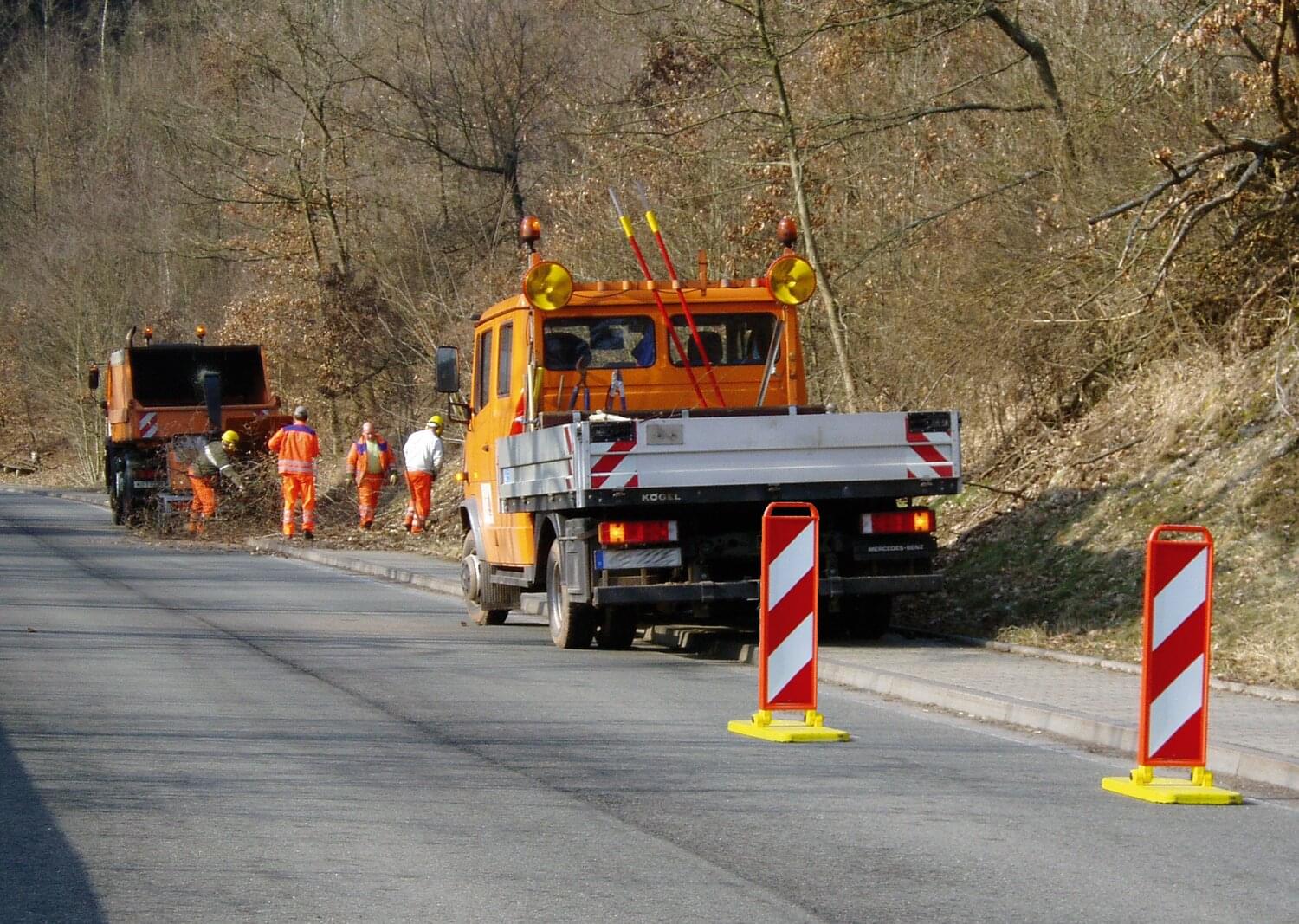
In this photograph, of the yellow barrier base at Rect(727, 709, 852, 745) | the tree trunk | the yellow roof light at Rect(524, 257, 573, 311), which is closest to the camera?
the yellow barrier base at Rect(727, 709, 852, 745)

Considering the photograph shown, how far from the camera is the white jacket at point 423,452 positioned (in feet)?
84.4

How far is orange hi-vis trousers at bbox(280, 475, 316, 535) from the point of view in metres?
26.8

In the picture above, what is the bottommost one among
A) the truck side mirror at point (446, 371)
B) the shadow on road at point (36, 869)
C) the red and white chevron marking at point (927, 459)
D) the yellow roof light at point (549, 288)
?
the shadow on road at point (36, 869)

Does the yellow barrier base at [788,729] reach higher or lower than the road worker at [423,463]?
lower

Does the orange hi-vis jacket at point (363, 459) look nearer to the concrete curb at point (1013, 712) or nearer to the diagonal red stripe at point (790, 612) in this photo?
the concrete curb at point (1013, 712)

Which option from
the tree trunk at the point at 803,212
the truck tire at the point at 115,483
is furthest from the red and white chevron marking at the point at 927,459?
the truck tire at the point at 115,483

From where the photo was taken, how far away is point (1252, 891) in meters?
6.05

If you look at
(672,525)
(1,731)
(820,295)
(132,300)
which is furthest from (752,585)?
(132,300)

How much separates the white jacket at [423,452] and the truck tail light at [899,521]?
13893 mm

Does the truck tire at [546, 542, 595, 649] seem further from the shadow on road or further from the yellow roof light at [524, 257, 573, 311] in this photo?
the shadow on road

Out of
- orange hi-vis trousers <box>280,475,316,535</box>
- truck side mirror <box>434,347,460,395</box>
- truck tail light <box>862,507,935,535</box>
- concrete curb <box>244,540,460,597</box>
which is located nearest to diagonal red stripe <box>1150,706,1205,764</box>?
truck tail light <box>862,507,935,535</box>

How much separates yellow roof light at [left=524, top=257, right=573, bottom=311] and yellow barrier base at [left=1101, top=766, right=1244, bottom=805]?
7.10 metres

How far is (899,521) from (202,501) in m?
18.0

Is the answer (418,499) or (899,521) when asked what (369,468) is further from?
(899,521)
